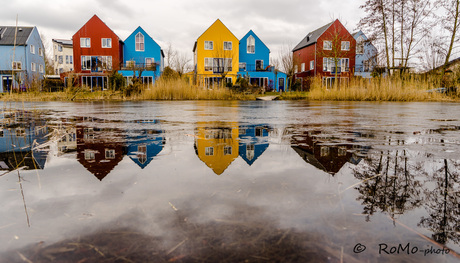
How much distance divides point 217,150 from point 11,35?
45.2 meters

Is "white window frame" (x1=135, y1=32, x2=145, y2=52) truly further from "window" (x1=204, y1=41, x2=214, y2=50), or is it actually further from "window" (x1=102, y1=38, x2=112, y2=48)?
"window" (x1=204, y1=41, x2=214, y2=50)

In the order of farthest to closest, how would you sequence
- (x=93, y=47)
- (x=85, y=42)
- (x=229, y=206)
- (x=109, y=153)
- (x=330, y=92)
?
(x=93, y=47) < (x=85, y=42) < (x=330, y=92) < (x=109, y=153) < (x=229, y=206)

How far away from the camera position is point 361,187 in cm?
138

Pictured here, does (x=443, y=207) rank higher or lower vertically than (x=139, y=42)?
lower

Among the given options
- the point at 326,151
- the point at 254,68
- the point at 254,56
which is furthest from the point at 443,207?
the point at 254,56

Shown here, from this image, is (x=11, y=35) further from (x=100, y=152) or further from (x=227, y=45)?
(x=100, y=152)

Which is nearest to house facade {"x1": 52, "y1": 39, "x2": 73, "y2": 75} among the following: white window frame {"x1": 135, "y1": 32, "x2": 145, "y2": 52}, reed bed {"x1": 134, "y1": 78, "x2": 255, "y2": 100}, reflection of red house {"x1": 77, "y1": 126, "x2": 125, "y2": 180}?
white window frame {"x1": 135, "y1": 32, "x2": 145, "y2": 52}

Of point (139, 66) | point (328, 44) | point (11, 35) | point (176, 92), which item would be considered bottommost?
point (176, 92)

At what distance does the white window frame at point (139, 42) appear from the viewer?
3597 centimetres

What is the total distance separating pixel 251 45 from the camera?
38.6 m

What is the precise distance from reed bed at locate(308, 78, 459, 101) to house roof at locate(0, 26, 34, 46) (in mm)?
36987

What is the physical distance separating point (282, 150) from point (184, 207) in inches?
50.4

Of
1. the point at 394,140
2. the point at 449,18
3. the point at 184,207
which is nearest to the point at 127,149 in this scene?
the point at 184,207

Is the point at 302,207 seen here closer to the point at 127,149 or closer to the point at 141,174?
the point at 141,174
